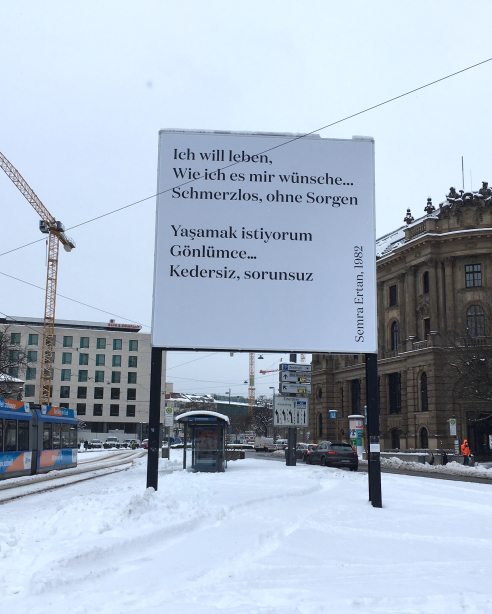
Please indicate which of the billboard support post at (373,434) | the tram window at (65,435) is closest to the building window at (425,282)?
the tram window at (65,435)

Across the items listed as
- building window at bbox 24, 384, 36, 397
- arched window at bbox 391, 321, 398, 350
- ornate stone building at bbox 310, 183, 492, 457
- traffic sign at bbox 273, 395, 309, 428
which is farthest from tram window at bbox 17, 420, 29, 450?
building window at bbox 24, 384, 36, 397

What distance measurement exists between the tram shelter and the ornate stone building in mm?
23260

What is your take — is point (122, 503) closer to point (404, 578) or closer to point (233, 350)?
point (233, 350)

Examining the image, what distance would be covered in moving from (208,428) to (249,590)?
17.8m

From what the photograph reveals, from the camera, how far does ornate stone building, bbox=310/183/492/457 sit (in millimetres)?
49000

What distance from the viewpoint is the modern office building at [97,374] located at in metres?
92.6

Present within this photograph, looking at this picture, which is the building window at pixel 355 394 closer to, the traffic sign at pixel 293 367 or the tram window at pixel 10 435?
the traffic sign at pixel 293 367

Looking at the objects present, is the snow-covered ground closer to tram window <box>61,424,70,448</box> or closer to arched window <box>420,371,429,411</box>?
tram window <box>61,424,70,448</box>

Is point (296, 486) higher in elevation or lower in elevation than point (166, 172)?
lower

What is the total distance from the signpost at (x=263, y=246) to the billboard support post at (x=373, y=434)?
0.31ft

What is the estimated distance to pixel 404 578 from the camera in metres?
7.12

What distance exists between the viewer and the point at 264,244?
46.4ft

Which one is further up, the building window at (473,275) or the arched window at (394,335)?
the building window at (473,275)

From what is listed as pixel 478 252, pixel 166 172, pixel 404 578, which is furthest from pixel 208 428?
pixel 478 252
